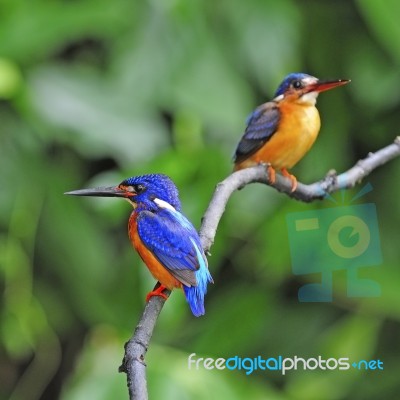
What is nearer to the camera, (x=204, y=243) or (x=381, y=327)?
(x=204, y=243)

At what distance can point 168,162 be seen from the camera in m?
1.21

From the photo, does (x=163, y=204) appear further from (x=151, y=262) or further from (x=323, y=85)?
(x=323, y=85)

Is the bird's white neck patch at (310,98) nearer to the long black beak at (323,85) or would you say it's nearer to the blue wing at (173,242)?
the long black beak at (323,85)

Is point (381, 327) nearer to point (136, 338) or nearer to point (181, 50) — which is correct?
point (181, 50)

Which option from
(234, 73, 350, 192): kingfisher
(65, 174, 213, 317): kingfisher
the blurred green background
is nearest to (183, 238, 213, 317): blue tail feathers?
(65, 174, 213, 317): kingfisher

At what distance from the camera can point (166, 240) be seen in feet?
1.47

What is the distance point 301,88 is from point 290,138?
0.05 m

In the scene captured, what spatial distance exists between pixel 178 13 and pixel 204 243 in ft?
3.70

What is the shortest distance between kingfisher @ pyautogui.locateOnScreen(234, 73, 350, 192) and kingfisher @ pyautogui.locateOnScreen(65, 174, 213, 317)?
0.12 meters

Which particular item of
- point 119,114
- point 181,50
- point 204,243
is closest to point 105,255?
point 119,114

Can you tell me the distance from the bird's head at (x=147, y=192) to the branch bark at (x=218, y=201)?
0.03 meters

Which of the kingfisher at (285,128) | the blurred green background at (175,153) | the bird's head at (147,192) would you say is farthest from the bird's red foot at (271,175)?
the blurred green background at (175,153)

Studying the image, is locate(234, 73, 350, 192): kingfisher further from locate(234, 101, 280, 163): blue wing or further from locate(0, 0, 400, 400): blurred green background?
locate(0, 0, 400, 400): blurred green background

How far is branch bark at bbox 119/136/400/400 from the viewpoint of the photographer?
0.37 m
